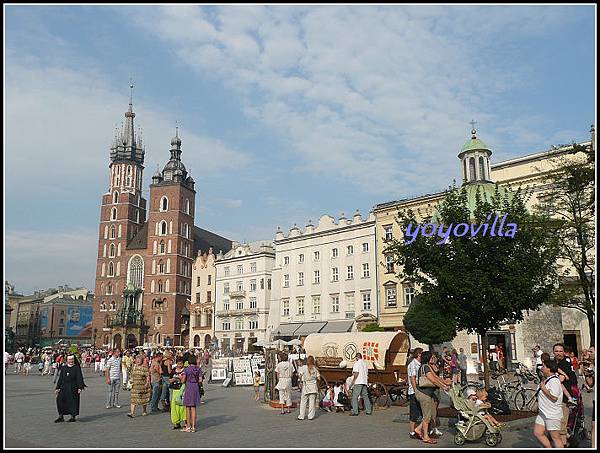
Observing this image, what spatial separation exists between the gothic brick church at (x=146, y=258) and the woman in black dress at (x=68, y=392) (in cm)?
7078

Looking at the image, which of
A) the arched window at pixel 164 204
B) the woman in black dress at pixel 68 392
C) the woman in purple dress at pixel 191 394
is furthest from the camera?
the arched window at pixel 164 204

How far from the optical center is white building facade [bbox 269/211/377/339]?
53.3m

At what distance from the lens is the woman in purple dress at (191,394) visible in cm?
1316

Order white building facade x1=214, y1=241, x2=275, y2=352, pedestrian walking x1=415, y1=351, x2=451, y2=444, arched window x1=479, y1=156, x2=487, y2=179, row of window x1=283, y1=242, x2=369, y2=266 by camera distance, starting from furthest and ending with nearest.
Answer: white building facade x1=214, y1=241, x2=275, y2=352 < row of window x1=283, y1=242, x2=369, y2=266 < arched window x1=479, y1=156, x2=487, y2=179 < pedestrian walking x1=415, y1=351, x2=451, y2=444

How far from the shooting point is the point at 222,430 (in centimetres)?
1351

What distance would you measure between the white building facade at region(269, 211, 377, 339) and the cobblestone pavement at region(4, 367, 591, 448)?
116 ft

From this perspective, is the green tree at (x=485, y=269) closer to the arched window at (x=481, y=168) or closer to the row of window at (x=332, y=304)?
the arched window at (x=481, y=168)

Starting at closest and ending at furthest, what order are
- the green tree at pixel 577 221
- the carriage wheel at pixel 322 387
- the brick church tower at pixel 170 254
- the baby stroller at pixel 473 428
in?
the baby stroller at pixel 473 428
the carriage wheel at pixel 322 387
the green tree at pixel 577 221
the brick church tower at pixel 170 254

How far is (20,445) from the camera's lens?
11047 mm

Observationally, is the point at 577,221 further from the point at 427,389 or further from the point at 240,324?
the point at 240,324

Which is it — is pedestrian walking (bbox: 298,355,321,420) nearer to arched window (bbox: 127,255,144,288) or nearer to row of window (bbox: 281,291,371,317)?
row of window (bbox: 281,291,371,317)

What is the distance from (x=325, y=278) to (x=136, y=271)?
4763 centimetres

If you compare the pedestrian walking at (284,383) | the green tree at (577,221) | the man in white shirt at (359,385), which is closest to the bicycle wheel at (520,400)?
the man in white shirt at (359,385)

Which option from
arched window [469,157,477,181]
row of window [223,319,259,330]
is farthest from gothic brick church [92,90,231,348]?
arched window [469,157,477,181]
